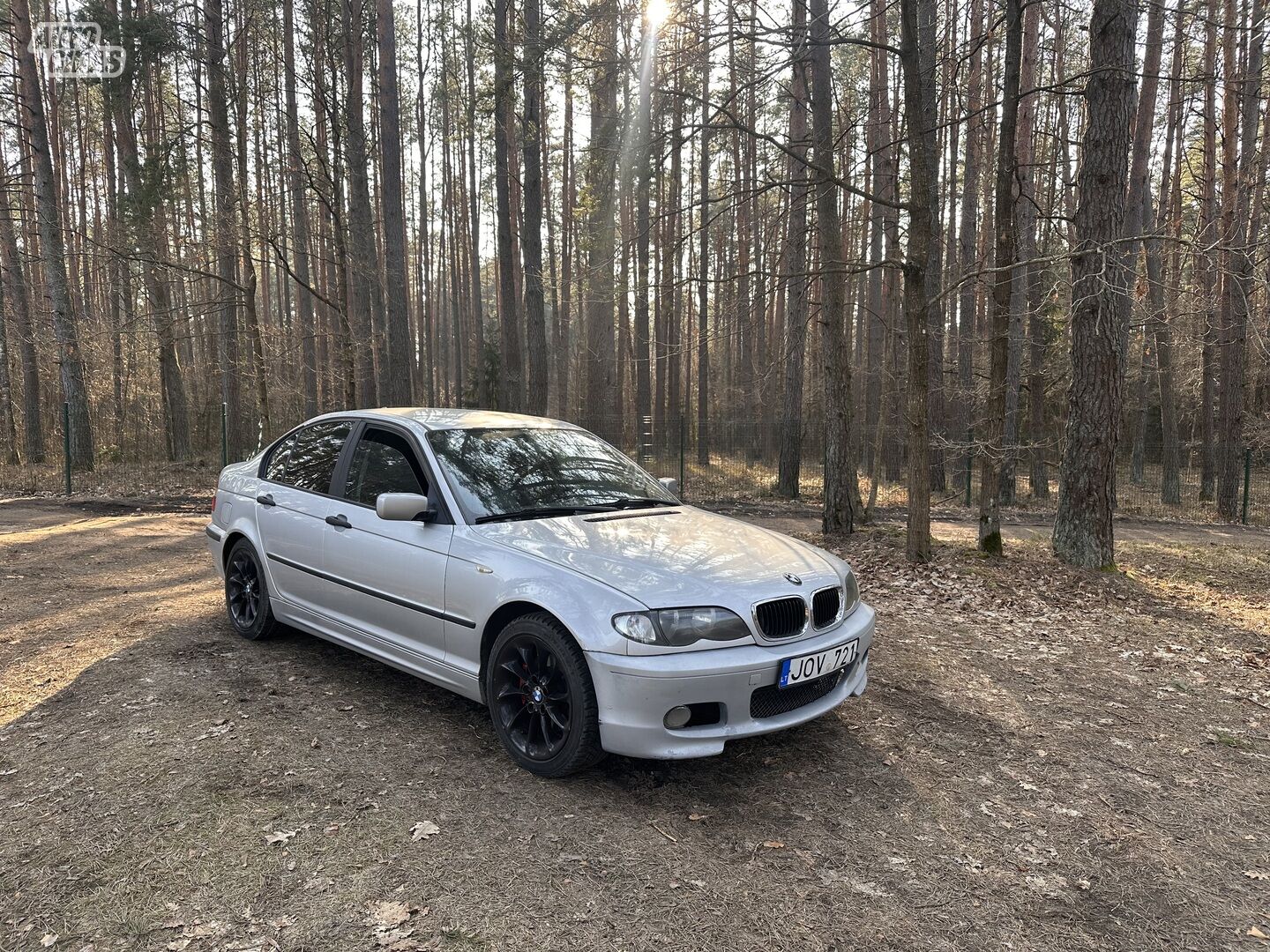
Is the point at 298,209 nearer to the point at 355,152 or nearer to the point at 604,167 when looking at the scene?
the point at 355,152

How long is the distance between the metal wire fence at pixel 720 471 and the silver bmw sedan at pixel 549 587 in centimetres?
1039

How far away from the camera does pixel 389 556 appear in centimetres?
419

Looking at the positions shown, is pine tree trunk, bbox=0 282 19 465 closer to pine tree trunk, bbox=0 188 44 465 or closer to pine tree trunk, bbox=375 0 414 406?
pine tree trunk, bbox=0 188 44 465

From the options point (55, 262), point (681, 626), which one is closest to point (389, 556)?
point (681, 626)

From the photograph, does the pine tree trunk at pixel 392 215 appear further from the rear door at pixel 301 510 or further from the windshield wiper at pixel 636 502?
the windshield wiper at pixel 636 502

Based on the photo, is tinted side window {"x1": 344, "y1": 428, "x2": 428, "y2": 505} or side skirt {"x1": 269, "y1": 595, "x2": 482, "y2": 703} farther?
tinted side window {"x1": 344, "y1": 428, "x2": 428, "y2": 505}

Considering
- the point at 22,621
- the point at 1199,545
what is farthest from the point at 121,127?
the point at 1199,545

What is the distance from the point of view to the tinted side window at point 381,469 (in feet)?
14.3

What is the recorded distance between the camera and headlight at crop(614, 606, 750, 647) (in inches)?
126

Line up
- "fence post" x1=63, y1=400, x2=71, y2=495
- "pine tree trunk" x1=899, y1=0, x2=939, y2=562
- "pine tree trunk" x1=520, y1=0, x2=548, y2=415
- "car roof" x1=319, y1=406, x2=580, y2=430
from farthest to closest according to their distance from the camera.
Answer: "pine tree trunk" x1=520, y1=0, x2=548, y2=415
"fence post" x1=63, y1=400, x2=71, y2=495
"pine tree trunk" x1=899, y1=0, x2=939, y2=562
"car roof" x1=319, y1=406, x2=580, y2=430

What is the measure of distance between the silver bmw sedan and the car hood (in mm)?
13

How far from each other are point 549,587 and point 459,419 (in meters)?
1.77

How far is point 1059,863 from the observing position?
2975 millimetres

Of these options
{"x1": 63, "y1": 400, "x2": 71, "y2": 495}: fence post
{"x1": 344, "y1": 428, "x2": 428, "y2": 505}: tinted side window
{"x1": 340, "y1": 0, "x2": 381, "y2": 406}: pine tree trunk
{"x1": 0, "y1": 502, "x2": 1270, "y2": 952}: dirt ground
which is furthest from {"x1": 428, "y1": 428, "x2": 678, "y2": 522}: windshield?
{"x1": 63, "y1": 400, "x2": 71, "y2": 495}: fence post
